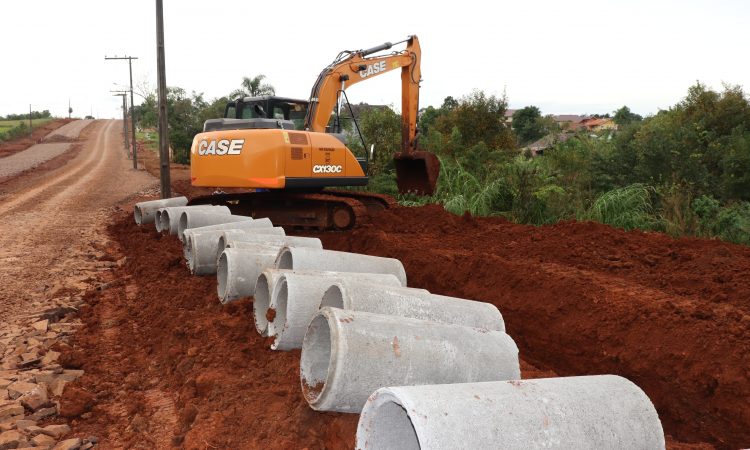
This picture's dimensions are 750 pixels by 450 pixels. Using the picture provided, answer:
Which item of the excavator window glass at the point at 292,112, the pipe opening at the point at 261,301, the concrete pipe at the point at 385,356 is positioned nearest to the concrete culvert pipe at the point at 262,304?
the pipe opening at the point at 261,301

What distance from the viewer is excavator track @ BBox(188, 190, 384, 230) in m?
10.4

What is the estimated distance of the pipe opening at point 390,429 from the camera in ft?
8.36

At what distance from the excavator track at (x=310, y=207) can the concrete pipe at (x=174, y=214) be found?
1.12 m

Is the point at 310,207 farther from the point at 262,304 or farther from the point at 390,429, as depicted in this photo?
the point at 390,429

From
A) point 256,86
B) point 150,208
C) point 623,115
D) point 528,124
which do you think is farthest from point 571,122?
point 150,208

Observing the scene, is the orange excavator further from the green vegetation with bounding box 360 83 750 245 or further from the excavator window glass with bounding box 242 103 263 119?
the green vegetation with bounding box 360 83 750 245

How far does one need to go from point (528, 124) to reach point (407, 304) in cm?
6935

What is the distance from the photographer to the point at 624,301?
5.62 m

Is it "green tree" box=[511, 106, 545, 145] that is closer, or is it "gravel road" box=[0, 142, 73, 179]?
"gravel road" box=[0, 142, 73, 179]

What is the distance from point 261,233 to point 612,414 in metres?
5.36

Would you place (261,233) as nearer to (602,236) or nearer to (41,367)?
(41,367)

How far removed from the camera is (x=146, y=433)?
148 inches

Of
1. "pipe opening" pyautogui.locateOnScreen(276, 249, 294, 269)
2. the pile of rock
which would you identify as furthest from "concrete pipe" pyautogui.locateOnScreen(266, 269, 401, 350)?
the pile of rock

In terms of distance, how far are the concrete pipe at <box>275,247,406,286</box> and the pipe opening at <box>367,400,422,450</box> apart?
9.43ft
